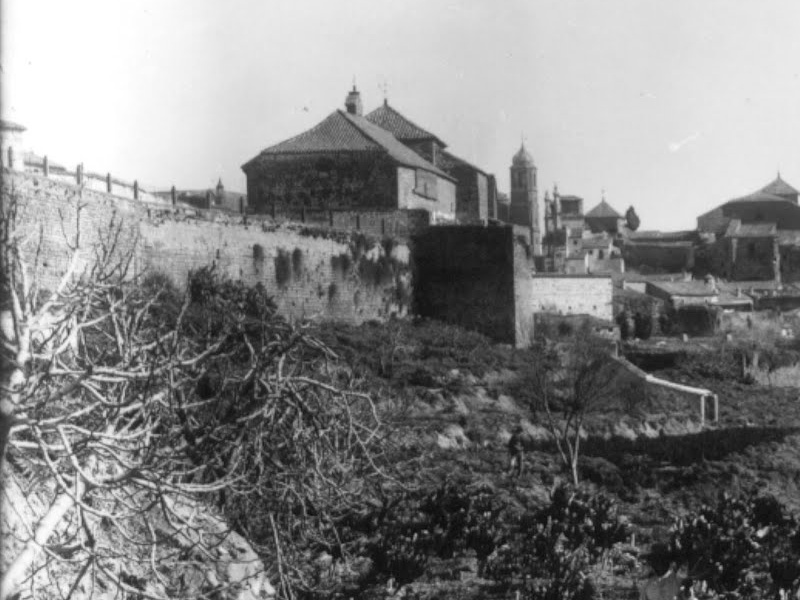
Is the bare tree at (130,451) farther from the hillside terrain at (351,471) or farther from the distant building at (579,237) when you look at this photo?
the distant building at (579,237)

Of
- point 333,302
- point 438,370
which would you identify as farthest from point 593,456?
point 333,302

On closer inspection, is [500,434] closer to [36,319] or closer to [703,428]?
[703,428]

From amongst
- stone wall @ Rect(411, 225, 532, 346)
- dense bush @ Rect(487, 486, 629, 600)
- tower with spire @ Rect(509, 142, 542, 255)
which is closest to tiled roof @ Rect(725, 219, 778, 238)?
tower with spire @ Rect(509, 142, 542, 255)

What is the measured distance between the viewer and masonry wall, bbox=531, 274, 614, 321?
38.8 metres

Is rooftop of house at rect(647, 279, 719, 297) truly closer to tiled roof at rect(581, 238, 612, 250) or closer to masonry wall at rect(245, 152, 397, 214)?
tiled roof at rect(581, 238, 612, 250)

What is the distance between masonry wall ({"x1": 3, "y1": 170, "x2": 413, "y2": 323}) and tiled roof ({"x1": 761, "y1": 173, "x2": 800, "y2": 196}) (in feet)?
124

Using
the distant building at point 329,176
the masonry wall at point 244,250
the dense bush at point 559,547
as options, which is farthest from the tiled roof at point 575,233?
the dense bush at point 559,547

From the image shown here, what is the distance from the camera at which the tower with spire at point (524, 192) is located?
69875mm

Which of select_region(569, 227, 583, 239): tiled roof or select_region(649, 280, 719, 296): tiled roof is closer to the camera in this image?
select_region(649, 280, 719, 296): tiled roof

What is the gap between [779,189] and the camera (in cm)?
6344

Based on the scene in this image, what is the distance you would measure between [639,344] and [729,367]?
11.9 ft

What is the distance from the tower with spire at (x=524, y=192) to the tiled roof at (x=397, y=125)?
2640cm

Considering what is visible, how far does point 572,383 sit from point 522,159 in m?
44.8

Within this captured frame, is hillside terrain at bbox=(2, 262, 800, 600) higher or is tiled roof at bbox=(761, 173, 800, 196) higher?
tiled roof at bbox=(761, 173, 800, 196)
